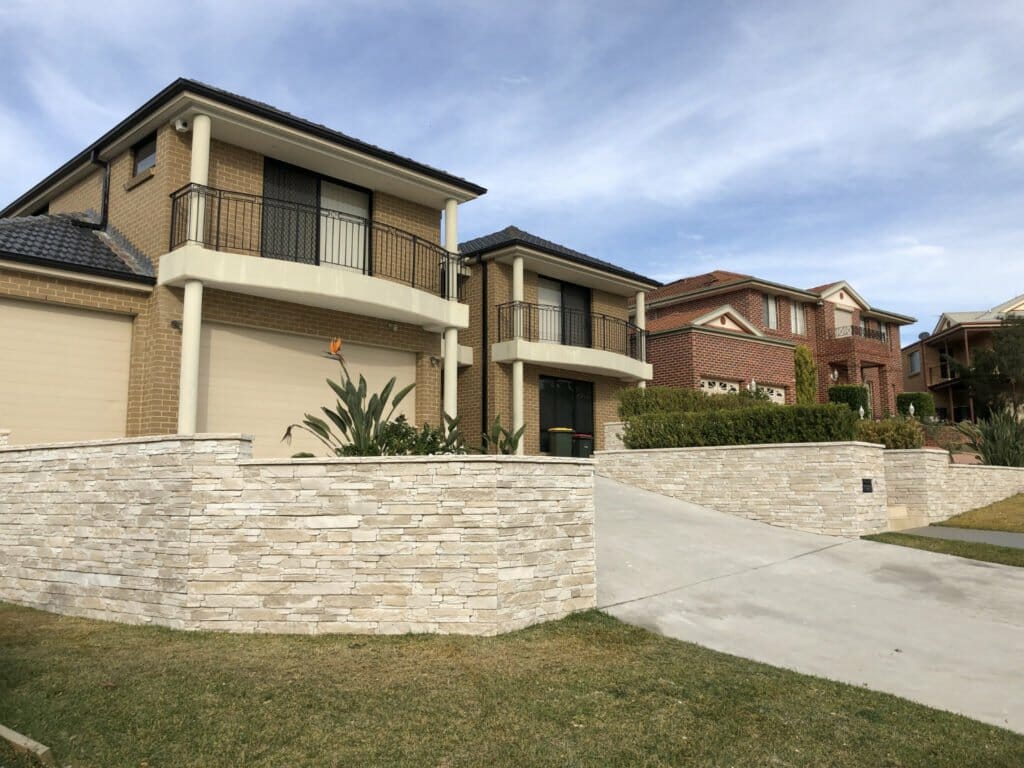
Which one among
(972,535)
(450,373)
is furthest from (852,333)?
(450,373)

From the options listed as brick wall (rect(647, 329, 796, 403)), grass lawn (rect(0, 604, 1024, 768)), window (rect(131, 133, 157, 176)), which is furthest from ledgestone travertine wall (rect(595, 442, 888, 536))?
window (rect(131, 133, 157, 176))

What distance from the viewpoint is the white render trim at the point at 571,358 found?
697 inches

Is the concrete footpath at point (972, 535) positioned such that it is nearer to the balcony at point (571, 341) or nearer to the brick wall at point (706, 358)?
the balcony at point (571, 341)

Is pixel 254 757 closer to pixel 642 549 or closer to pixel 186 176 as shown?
pixel 642 549

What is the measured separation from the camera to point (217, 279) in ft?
36.8

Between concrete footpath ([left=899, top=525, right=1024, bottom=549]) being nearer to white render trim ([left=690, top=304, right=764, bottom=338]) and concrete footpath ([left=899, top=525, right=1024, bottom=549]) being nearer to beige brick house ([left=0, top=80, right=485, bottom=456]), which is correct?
beige brick house ([left=0, top=80, right=485, bottom=456])

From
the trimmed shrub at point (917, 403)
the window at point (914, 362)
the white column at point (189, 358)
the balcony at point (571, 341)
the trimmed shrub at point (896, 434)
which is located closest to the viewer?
the white column at point (189, 358)

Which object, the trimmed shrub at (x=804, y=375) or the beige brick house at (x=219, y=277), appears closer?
the beige brick house at (x=219, y=277)

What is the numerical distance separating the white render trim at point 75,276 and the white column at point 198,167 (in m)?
1.12

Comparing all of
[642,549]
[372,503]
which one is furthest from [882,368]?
[372,503]

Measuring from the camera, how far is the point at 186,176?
39.4ft

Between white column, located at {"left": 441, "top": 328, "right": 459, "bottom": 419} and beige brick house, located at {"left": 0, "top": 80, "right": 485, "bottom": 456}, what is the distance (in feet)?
0.10

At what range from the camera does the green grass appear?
10531mm

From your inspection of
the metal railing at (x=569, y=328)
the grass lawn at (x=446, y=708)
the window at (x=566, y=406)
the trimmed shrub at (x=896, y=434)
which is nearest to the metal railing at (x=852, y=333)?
the metal railing at (x=569, y=328)
